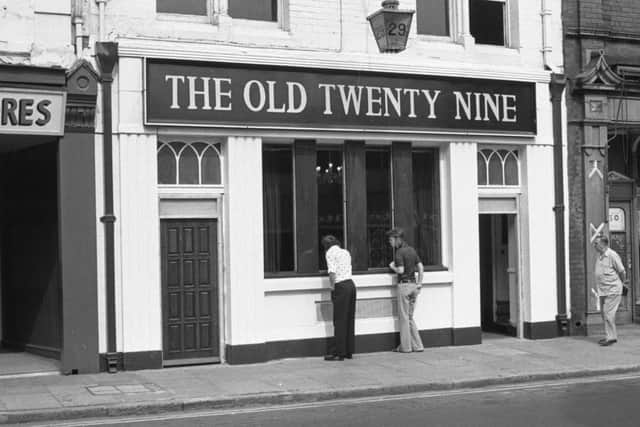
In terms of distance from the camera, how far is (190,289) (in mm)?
13414

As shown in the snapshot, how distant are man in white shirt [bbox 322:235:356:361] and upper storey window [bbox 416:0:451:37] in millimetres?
4229

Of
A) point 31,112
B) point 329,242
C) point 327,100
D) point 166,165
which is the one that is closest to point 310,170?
point 327,100

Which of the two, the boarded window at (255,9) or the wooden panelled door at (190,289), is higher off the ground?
the boarded window at (255,9)

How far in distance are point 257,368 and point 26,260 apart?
4.16 meters

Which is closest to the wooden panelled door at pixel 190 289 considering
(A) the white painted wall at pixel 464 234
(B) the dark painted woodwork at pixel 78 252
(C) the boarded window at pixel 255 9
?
(B) the dark painted woodwork at pixel 78 252

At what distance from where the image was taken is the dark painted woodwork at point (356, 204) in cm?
1451

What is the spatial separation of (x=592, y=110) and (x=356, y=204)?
4.98 metres

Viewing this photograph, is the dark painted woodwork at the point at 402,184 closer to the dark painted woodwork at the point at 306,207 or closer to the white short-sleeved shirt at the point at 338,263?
the dark painted woodwork at the point at 306,207

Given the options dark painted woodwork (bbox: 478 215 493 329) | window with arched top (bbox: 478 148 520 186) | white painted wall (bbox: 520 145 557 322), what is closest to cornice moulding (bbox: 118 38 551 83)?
window with arched top (bbox: 478 148 520 186)

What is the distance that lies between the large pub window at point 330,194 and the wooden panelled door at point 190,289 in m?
1.80

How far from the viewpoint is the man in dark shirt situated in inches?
560

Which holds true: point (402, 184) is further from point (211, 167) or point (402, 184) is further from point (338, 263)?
point (211, 167)

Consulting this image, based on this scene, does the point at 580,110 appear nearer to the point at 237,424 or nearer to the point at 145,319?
the point at 145,319

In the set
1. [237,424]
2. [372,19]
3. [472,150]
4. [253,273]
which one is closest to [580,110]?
[472,150]
